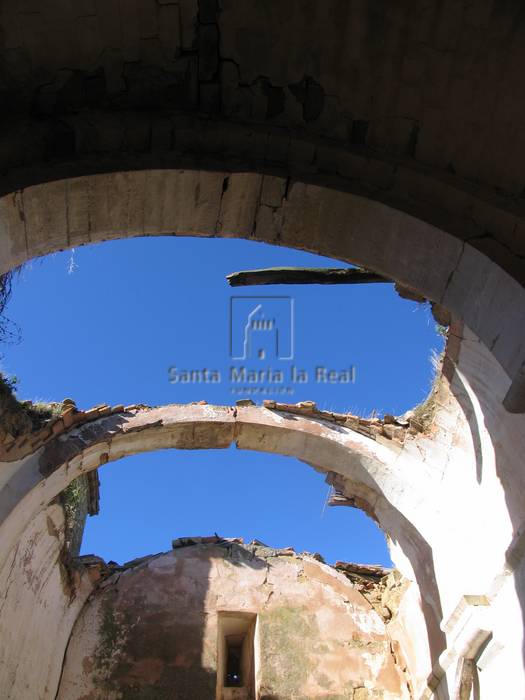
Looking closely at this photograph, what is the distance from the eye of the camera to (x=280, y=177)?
363 cm

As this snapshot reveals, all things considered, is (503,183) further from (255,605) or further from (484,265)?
(255,605)

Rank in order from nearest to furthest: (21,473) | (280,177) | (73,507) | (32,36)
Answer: (32,36) < (280,177) < (21,473) < (73,507)

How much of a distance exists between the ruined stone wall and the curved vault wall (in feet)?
2.34

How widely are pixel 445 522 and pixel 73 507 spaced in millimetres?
4878

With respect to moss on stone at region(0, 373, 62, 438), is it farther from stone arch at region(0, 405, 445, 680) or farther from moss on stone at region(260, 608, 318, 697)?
moss on stone at region(260, 608, 318, 697)

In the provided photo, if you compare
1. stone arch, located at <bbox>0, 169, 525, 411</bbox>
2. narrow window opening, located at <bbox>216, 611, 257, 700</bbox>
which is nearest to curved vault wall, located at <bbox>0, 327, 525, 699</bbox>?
stone arch, located at <bbox>0, 169, 525, 411</bbox>

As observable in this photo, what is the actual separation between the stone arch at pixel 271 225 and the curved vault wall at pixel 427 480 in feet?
6.10

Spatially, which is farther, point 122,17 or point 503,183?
point 503,183

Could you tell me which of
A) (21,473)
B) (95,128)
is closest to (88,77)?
(95,128)

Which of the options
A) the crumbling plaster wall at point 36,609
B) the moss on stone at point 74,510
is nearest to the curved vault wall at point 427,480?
the crumbling plaster wall at point 36,609

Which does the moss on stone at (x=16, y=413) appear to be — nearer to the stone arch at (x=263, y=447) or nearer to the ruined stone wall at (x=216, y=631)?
the stone arch at (x=263, y=447)

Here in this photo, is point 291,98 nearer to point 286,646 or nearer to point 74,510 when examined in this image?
point 74,510

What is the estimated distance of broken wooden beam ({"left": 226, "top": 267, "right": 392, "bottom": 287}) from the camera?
5.29m

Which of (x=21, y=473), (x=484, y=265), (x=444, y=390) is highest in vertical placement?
(x=444, y=390)
